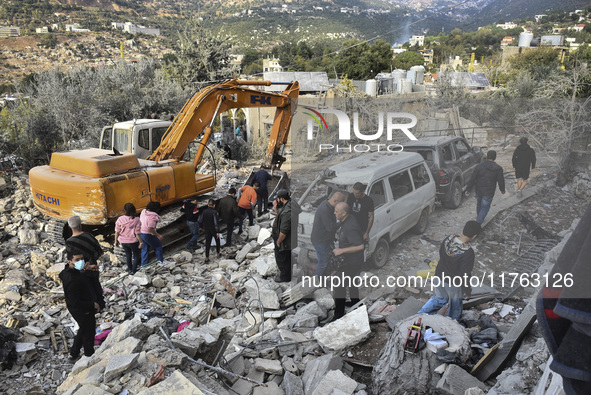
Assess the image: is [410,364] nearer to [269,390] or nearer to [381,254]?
[269,390]

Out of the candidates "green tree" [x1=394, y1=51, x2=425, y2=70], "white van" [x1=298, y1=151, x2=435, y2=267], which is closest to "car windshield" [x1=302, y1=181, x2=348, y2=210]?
"white van" [x1=298, y1=151, x2=435, y2=267]

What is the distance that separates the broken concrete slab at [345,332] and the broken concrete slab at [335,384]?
71cm

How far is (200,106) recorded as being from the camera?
913cm

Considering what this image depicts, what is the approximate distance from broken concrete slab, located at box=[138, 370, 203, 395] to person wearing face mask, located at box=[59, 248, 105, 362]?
6.81 feet

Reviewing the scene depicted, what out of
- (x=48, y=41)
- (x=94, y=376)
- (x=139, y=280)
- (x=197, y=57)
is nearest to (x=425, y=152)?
(x=94, y=376)

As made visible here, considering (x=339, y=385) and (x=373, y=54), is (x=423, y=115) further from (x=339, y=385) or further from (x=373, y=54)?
(x=373, y=54)

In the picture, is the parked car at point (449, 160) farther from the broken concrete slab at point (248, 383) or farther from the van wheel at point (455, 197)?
the broken concrete slab at point (248, 383)

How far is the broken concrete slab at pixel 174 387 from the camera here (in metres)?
3.26

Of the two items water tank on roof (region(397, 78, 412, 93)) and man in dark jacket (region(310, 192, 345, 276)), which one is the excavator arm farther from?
man in dark jacket (region(310, 192, 345, 276))

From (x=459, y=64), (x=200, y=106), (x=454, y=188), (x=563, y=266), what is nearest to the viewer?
(x=563, y=266)

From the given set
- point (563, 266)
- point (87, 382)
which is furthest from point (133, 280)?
point (563, 266)

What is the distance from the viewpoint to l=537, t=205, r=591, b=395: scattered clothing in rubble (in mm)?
1410

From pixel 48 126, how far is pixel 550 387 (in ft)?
54.5

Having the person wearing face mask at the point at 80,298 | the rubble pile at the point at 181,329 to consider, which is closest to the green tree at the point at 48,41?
the rubble pile at the point at 181,329
